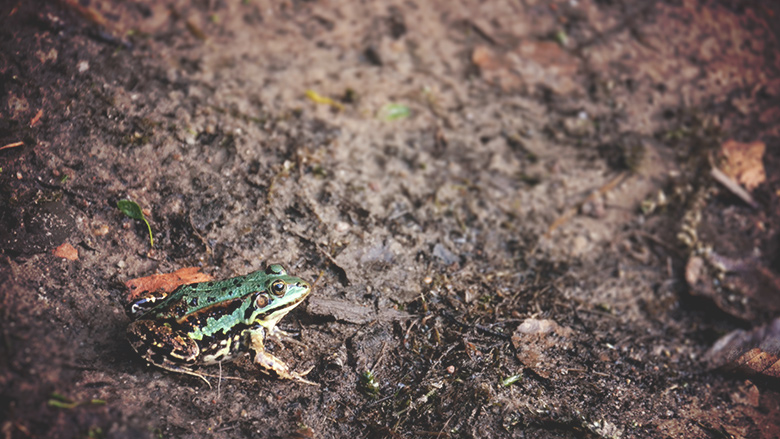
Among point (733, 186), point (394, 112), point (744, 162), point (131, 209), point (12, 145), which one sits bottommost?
point (733, 186)

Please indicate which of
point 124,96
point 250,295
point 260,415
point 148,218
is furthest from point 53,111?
point 260,415

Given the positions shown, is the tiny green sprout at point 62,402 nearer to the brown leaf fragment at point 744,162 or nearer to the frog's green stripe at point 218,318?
the frog's green stripe at point 218,318

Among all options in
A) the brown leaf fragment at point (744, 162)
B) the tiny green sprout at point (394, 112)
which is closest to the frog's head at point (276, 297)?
the tiny green sprout at point (394, 112)

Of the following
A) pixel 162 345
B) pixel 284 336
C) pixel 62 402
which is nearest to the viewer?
pixel 62 402

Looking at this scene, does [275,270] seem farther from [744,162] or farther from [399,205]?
[744,162]

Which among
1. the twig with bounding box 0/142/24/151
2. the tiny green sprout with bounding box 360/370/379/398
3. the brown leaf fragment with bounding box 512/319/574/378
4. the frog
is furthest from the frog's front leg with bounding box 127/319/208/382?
the brown leaf fragment with bounding box 512/319/574/378

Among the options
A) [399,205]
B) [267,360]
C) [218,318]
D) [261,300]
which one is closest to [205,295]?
[218,318]
